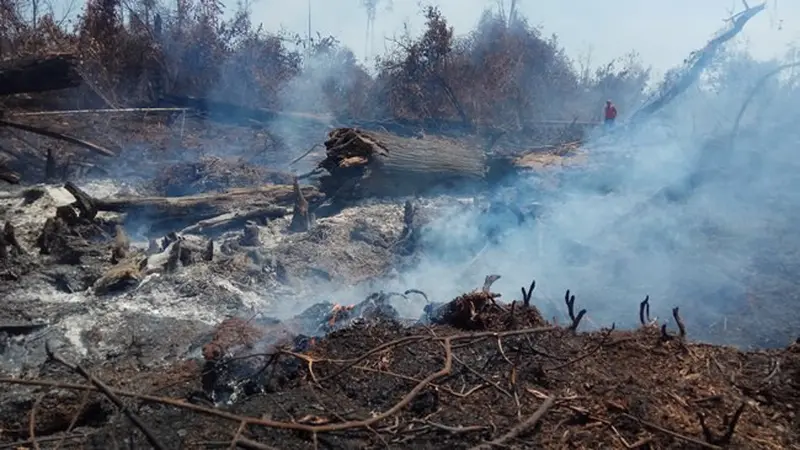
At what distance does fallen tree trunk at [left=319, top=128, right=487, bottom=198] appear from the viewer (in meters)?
9.16

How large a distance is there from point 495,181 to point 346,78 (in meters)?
10.4

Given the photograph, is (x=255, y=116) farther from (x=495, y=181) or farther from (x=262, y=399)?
(x=262, y=399)

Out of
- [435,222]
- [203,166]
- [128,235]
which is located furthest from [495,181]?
[128,235]

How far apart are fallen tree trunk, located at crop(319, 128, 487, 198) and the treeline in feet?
19.2

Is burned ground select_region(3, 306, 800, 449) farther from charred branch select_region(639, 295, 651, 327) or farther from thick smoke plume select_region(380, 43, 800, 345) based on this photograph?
thick smoke plume select_region(380, 43, 800, 345)

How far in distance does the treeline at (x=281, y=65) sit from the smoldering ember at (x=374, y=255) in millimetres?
92

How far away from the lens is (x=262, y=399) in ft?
11.4

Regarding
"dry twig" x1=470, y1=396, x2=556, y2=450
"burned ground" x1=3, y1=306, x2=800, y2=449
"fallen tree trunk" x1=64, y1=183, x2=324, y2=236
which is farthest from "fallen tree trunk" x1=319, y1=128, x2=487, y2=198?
"dry twig" x1=470, y1=396, x2=556, y2=450

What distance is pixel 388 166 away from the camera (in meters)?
9.52

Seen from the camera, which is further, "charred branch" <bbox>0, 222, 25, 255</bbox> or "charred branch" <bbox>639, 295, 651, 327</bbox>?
"charred branch" <bbox>0, 222, 25, 255</bbox>

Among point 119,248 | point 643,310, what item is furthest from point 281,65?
point 643,310

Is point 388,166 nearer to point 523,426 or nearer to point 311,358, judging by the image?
point 311,358

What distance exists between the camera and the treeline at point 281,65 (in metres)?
14.5

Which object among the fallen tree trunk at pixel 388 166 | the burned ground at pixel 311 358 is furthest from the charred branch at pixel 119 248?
the fallen tree trunk at pixel 388 166
